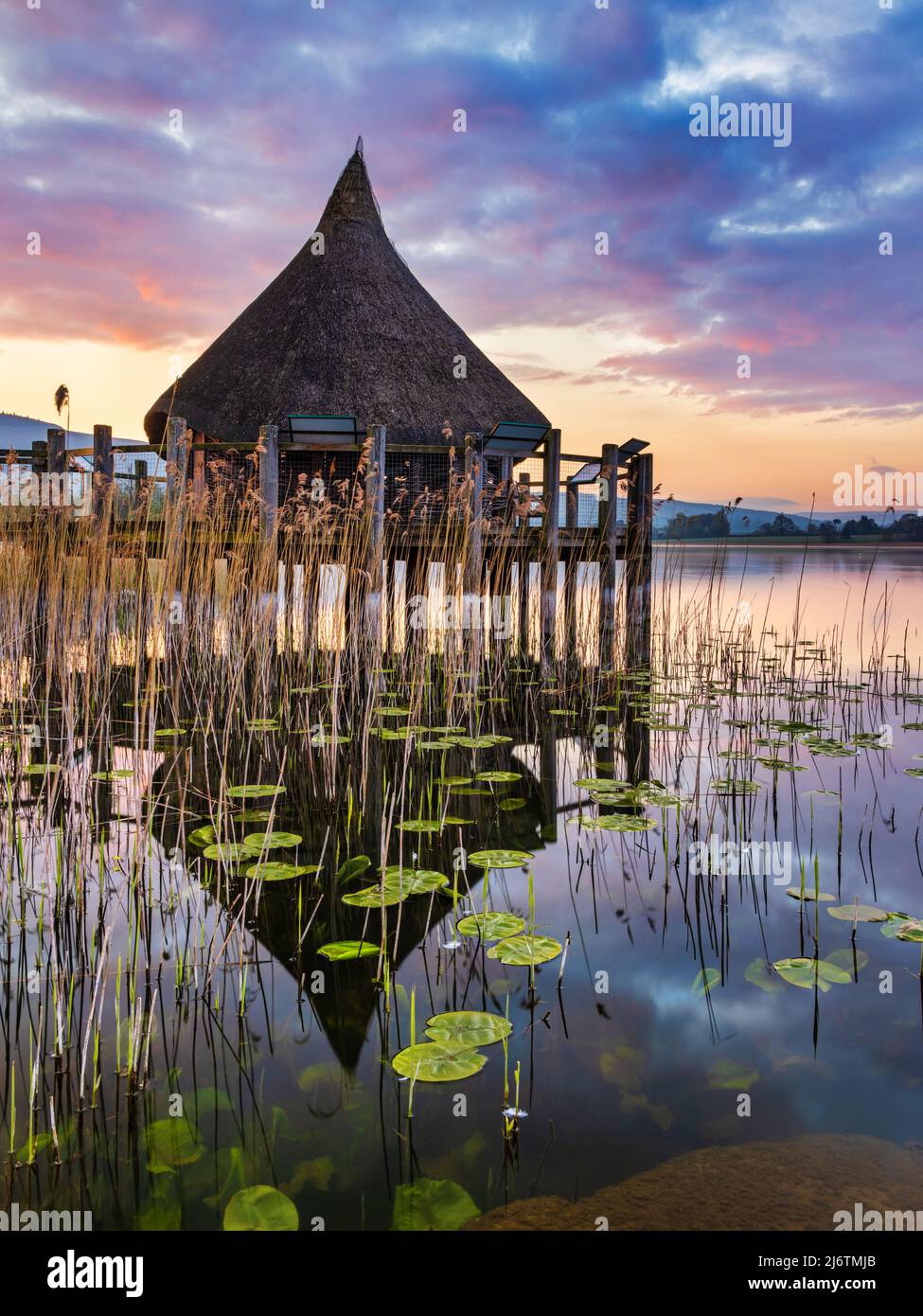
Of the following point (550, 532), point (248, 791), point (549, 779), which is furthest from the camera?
point (550, 532)

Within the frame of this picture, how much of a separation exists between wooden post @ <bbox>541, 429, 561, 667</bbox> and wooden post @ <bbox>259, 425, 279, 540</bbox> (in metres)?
2.19

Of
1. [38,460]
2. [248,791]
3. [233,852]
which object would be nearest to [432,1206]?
[233,852]

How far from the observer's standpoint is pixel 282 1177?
113 centimetres

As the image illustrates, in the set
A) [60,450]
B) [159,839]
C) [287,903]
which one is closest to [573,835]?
[287,903]

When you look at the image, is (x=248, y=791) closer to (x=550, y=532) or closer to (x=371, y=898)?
(x=371, y=898)

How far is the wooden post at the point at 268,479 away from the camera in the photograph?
207 inches

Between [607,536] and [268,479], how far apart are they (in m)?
3.14

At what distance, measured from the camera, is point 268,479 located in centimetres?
570

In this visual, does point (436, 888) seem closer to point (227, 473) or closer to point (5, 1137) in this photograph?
point (5, 1137)

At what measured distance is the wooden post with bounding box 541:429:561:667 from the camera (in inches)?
261

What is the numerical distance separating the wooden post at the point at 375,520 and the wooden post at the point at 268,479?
64 centimetres

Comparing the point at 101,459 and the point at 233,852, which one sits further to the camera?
the point at 101,459

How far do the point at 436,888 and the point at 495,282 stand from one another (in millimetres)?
8786


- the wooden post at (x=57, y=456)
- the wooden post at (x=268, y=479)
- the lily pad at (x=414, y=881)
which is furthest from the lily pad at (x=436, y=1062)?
the wooden post at (x=57, y=456)
